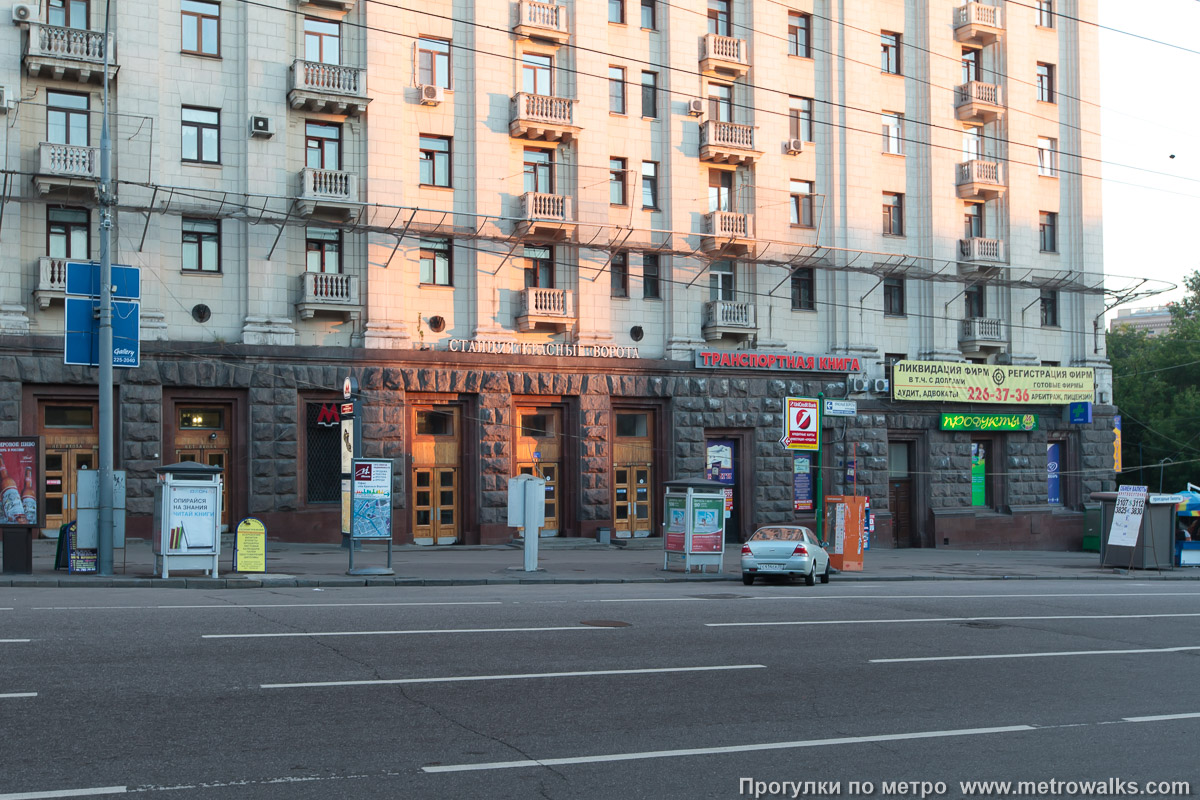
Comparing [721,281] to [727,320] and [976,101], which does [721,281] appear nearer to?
[727,320]

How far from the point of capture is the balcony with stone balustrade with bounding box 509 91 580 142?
3362 centimetres

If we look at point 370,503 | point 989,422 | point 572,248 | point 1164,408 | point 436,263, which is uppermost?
point 572,248

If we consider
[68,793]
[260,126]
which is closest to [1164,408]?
[260,126]

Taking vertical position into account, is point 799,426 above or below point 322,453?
above

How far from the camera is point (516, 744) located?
8.60 metres

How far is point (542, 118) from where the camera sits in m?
33.9

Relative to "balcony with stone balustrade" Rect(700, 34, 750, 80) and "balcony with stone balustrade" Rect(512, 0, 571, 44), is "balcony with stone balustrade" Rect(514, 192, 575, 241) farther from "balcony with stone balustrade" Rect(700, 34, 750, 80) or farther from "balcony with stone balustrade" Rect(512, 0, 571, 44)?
"balcony with stone balustrade" Rect(700, 34, 750, 80)

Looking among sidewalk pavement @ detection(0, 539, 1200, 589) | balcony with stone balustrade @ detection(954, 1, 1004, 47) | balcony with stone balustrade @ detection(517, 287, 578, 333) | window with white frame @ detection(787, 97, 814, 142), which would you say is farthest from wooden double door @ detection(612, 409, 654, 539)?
balcony with stone balustrade @ detection(954, 1, 1004, 47)

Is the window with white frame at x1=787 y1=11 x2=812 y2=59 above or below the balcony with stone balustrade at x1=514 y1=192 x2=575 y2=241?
above

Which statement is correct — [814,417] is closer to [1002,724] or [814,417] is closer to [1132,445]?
[1002,724]

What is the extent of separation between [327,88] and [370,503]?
13560mm

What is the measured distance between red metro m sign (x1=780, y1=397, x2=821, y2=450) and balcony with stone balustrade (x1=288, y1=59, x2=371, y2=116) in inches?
565

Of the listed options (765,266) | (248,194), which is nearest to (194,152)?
(248,194)

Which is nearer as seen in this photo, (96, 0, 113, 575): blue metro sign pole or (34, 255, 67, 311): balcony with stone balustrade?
(96, 0, 113, 575): blue metro sign pole
